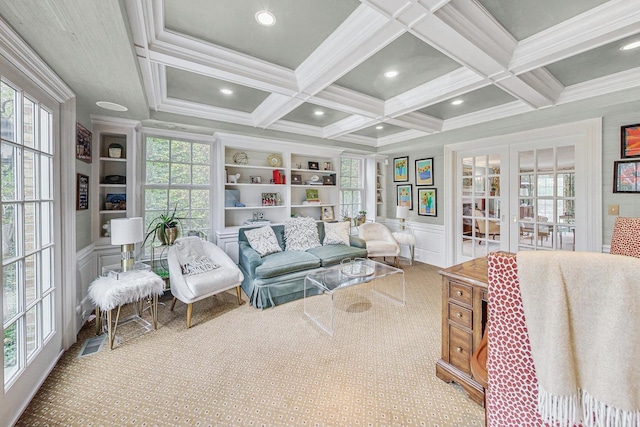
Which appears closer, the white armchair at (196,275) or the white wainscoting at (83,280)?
the white wainscoting at (83,280)

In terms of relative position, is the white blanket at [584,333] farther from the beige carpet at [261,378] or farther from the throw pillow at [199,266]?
the throw pillow at [199,266]

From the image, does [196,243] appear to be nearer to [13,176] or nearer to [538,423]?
[13,176]

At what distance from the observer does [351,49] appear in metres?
1.90

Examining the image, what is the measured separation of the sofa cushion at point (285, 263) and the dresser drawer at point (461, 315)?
193 cm

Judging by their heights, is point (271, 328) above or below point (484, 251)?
below

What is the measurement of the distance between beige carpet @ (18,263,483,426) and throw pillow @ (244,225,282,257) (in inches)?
38.6

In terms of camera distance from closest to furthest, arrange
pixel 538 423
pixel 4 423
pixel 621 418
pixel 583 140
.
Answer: pixel 621 418 < pixel 538 423 < pixel 4 423 < pixel 583 140

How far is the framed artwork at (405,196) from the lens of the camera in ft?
17.3

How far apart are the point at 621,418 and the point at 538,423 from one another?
10.5 inches

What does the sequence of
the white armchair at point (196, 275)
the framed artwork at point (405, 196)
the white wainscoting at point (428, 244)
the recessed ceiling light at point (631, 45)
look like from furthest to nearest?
the framed artwork at point (405, 196) → the white wainscoting at point (428, 244) → the white armchair at point (196, 275) → the recessed ceiling light at point (631, 45)

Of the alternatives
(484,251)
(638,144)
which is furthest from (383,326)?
(638,144)

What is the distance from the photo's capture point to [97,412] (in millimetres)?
1604

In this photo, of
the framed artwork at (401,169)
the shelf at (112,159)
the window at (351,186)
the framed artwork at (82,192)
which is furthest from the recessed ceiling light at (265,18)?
the framed artwork at (401,169)

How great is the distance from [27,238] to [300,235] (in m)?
2.83
